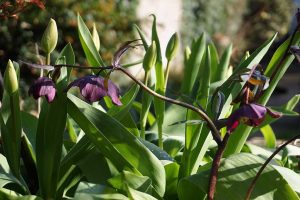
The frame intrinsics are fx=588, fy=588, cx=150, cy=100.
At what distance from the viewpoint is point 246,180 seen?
0.98 metres

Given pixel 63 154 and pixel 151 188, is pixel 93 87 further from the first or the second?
pixel 63 154

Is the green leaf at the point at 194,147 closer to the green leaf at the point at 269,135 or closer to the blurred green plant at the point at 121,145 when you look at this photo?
the blurred green plant at the point at 121,145

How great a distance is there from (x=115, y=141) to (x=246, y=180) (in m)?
0.23

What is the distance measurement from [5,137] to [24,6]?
1.28 ft

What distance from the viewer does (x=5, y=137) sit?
3.80 ft

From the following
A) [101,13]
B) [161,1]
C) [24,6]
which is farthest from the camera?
[161,1]

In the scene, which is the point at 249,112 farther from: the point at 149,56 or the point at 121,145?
the point at 149,56

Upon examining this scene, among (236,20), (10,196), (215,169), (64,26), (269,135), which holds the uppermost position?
(215,169)

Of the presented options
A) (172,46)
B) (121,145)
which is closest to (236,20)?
(172,46)

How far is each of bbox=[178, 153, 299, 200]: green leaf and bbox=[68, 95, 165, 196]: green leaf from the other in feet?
0.26

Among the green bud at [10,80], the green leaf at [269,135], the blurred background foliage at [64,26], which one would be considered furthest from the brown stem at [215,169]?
the blurred background foliage at [64,26]

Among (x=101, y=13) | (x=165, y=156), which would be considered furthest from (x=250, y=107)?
(x=101, y=13)

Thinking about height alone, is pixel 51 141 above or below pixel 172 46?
below

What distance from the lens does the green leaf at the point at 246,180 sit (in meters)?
0.97
